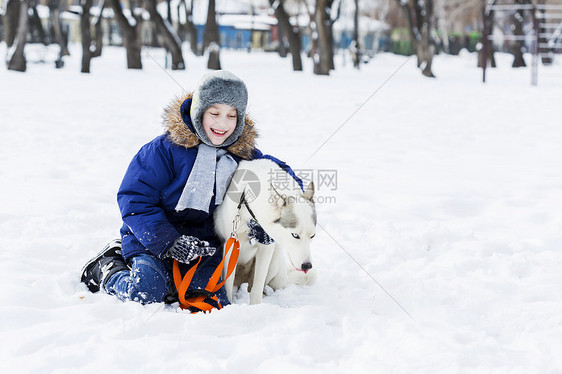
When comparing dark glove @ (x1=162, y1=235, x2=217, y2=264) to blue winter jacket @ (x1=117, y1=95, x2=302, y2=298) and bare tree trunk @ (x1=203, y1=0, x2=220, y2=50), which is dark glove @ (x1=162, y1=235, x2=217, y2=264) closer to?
blue winter jacket @ (x1=117, y1=95, x2=302, y2=298)

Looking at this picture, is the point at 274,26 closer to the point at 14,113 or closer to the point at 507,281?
the point at 14,113

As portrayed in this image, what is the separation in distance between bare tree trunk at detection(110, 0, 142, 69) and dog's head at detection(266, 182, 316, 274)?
694 inches

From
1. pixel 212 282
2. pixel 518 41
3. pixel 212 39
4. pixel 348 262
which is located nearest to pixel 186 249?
pixel 212 282

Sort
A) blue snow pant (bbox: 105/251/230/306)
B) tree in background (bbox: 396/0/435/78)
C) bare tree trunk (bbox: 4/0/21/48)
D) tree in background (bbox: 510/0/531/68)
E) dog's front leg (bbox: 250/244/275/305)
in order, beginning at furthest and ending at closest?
tree in background (bbox: 510/0/531/68) → tree in background (bbox: 396/0/435/78) → bare tree trunk (bbox: 4/0/21/48) → dog's front leg (bbox: 250/244/275/305) → blue snow pant (bbox: 105/251/230/306)

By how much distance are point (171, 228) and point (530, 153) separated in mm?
5810

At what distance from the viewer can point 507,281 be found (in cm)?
349

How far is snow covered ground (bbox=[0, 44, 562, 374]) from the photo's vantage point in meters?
2.49

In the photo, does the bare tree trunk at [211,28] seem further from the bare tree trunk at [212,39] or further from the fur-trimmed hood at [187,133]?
the fur-trimmed hood at [187,133]

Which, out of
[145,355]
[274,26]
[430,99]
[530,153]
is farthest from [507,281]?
[274,26]

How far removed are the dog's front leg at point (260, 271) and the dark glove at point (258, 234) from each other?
0.09 meters

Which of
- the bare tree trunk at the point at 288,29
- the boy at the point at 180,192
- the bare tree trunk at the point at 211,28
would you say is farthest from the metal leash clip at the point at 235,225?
the bare tree trunk at the point at 288,29

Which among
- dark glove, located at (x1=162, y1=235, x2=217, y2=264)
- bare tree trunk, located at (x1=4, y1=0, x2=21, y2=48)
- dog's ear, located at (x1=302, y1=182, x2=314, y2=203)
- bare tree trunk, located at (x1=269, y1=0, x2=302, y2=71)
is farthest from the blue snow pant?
bare tree trunk, located at (x1=269, y1=0, x2=302, y2=71)

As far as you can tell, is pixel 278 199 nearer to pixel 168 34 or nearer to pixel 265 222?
pixel 265 222

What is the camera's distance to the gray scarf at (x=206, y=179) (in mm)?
3047
